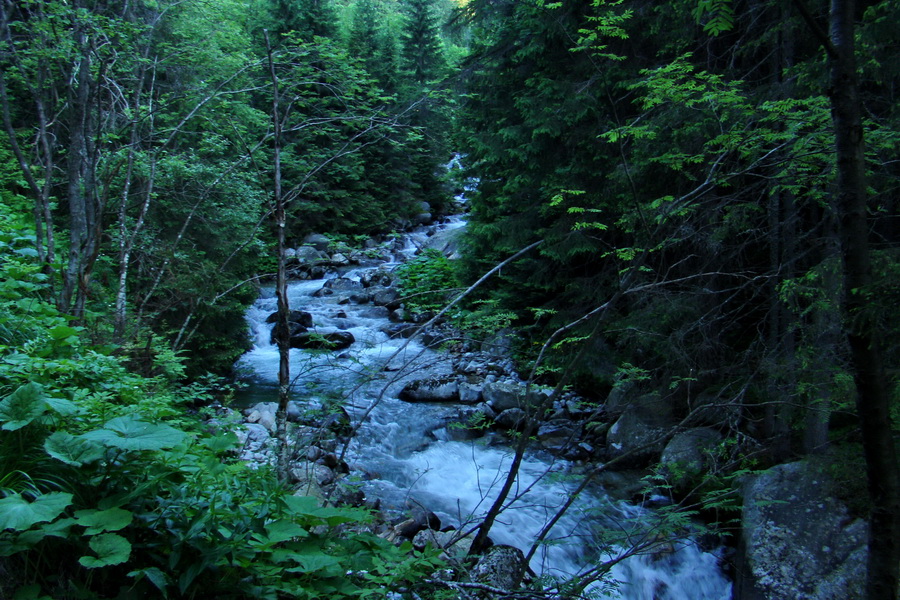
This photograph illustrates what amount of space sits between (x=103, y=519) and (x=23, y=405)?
72cm

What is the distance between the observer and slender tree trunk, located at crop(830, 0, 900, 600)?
5.67 feet

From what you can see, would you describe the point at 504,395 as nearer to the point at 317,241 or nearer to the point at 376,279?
the point at 376,279

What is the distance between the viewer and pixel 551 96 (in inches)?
324

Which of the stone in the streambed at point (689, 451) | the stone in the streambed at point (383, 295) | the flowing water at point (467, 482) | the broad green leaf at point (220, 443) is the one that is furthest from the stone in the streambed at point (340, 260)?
the stone in the streambed at point (689, 451)

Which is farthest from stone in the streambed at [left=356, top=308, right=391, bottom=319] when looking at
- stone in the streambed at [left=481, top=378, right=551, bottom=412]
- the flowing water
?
stone in the streambed at [left=481, top=378, right=551, bottom=412]

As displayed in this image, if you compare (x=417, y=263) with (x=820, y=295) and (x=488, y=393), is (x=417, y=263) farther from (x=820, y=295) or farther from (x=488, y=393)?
(x=820, y=295)

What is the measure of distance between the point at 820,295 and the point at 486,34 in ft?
26.2

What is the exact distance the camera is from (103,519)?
194cm

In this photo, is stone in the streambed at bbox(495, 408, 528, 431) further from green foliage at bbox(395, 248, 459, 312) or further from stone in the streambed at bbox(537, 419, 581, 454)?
green foliage at bbox(395, 248, 459, 312)

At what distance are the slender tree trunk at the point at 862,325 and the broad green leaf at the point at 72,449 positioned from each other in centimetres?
300

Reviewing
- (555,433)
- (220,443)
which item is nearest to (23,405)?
(220,443)

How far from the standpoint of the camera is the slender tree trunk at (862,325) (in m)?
1.73

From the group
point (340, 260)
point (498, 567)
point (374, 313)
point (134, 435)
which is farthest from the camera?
point (340, 260)

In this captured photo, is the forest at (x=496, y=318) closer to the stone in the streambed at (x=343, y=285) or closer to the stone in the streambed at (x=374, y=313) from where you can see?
the stone in the streambed at (x=374, y=313)
